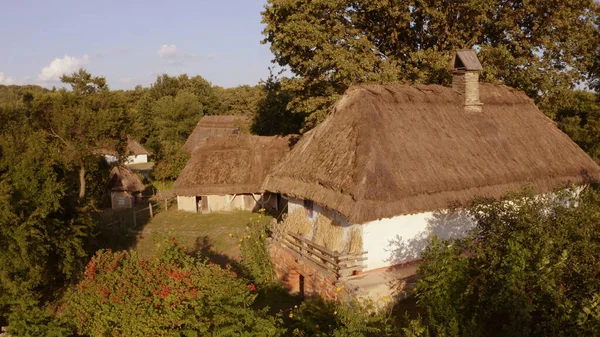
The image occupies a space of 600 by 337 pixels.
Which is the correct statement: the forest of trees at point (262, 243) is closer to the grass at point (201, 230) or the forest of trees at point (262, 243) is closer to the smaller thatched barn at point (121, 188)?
the smaller thatched barn at point (121, 188)

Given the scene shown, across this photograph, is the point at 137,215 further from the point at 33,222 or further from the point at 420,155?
the point at 420,155

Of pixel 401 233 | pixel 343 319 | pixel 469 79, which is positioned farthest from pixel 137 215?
pixel 343 319

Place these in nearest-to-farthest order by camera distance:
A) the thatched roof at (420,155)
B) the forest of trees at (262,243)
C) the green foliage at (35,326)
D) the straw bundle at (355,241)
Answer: the forest of trees at (262,243), the green foliage at (35,326), the thatched roof at (420,155), the straw bundle at (355,241)

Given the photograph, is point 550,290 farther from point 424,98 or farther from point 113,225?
point 113,225

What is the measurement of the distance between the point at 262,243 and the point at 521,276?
8900 millimetres

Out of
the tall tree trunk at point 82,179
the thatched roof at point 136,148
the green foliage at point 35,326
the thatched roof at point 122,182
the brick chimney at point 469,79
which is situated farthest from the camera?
the thatched roof at point 136,148

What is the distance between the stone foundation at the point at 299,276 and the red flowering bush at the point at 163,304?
258cm

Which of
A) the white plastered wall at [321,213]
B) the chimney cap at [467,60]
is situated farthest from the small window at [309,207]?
the chimney cap at [467,60]

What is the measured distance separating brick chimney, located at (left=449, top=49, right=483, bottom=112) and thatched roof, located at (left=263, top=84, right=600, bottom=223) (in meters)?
0.32

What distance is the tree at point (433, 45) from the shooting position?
718 inches

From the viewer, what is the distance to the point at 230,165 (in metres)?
25.0

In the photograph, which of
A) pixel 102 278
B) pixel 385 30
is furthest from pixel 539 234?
pixel 385 30

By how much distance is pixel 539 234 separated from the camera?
7508 mm

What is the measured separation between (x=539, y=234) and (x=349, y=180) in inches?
192
